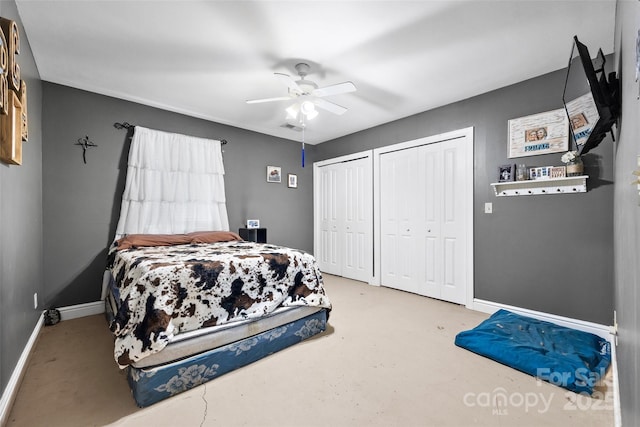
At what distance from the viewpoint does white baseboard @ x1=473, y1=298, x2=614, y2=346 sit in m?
2.37

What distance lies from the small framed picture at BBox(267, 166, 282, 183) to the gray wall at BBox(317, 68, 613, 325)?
102 inches

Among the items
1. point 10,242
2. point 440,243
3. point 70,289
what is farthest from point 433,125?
point 70,289

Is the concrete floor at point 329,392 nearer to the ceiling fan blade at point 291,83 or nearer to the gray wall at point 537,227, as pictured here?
the gray wall at point 537,227

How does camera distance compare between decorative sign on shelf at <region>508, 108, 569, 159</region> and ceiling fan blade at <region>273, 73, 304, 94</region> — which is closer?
ceiling fan blade at <region>273, 73, 304, 94</region>

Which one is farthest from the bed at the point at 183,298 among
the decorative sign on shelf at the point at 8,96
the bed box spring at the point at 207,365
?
the decorative sign on shelf at the point at 8,96

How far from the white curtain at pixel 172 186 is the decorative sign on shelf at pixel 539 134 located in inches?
144

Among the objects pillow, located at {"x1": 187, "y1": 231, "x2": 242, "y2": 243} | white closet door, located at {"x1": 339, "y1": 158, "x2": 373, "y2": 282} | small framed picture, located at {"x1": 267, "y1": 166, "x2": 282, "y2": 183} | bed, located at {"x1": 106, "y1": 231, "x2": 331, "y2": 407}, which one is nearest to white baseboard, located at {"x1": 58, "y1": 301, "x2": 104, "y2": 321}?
bed, located at {"x1": 106, "y1": 231, "x2": 331, "y2": 407}

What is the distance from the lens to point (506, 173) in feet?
9.64

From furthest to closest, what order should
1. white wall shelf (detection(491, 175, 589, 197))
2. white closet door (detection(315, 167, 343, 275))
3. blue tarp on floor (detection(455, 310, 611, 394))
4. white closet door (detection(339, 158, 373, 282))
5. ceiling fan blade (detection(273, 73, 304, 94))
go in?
white closet door (detection(315, 167, 343, 275))
white closet door (detection(339, 158, 373, 282))
white wall shelf (detection(491, 175, 589, 197))
ceiling fan blade (detection(273, 73, 304, 94))
blue tarp on floor (detection(455, 310, 611, 394))

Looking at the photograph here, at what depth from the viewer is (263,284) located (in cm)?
224

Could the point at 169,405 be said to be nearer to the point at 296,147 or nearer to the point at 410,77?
the point at 410,77

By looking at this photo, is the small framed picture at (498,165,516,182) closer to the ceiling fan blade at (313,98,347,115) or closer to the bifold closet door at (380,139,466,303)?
the bifold closet door at (380,139,466,303)

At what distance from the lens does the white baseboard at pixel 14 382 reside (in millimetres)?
1467

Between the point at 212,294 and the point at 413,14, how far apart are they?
2.45m
